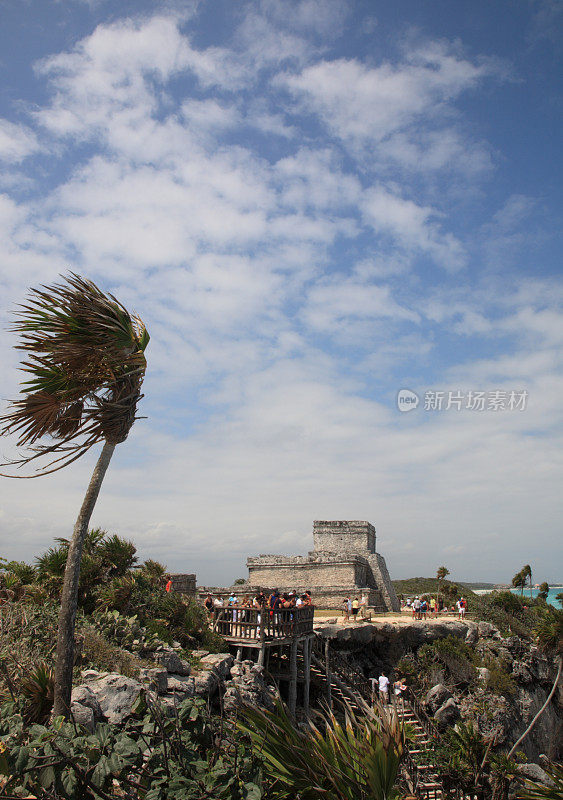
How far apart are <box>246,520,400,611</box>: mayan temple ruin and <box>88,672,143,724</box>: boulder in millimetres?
19955

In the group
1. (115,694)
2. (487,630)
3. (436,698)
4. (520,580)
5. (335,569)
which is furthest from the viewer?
(520,580)

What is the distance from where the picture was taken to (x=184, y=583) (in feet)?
71.3

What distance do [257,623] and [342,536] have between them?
17961 millimetres

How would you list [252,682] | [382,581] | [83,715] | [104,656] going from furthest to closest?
[382,581]
[252,682]
[104,656]
[83,715]

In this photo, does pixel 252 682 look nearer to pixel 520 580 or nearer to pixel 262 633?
pixel 262 633

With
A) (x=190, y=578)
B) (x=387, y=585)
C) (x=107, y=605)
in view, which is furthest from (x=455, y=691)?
(x=107, y=605)

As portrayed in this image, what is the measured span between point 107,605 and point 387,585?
23491 millimetres

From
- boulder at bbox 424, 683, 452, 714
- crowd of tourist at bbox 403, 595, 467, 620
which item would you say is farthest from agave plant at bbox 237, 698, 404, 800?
crowd of tourist at bbox 403, 595, 467, 620

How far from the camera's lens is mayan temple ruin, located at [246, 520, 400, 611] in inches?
1056

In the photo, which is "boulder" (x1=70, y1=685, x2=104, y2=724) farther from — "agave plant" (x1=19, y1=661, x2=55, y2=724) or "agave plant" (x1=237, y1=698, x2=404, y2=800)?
"agave plant" (x1=237, y1=698, x2=404, y2=800)

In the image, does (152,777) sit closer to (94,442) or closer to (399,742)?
(399,742)

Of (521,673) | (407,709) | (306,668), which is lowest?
(407,709)

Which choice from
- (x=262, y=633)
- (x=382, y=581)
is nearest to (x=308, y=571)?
(x=382, y=581)

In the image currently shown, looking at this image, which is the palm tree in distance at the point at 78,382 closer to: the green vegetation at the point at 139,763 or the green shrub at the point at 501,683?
the green vegetation at the point at 139,763
